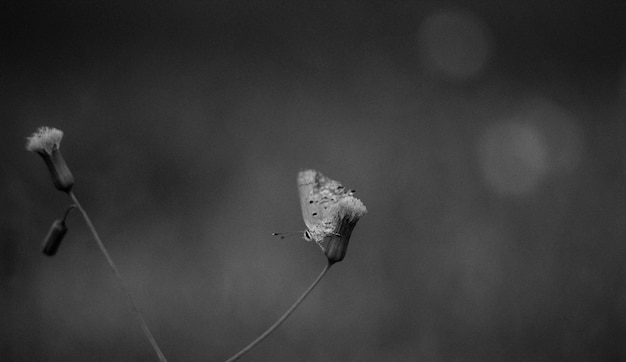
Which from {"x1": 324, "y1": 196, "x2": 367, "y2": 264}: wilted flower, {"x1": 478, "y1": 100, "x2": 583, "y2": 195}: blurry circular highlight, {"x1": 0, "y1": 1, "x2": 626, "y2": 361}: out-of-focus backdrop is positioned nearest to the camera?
{"x1": 324, "y1": 196, "x2": 367, "y2": 264}: wilted flower

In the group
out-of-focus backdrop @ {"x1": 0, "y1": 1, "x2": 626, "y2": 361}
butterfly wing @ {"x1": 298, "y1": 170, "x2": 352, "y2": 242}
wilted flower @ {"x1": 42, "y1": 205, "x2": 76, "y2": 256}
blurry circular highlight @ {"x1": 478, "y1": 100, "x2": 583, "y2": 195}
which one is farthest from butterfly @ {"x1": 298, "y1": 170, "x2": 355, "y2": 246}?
blurry circular highlight @ {"x1": 478, "y1": 100, "x2": 583, "y2": 195}

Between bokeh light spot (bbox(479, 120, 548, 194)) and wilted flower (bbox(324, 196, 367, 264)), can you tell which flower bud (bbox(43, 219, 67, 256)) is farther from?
bokeh light spot (bbox(479, 120, 548, 194))

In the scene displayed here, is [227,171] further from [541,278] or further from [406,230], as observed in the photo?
[541,278]

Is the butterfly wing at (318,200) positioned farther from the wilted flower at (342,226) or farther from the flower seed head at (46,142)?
the flower seed head at (46,142)

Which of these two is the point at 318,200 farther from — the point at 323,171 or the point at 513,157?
the point at 513,157

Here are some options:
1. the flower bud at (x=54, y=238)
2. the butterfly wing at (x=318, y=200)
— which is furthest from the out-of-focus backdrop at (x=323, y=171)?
the flower bud at (x=54, y=238)

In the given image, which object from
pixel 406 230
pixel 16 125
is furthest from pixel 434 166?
pixel 16 125
